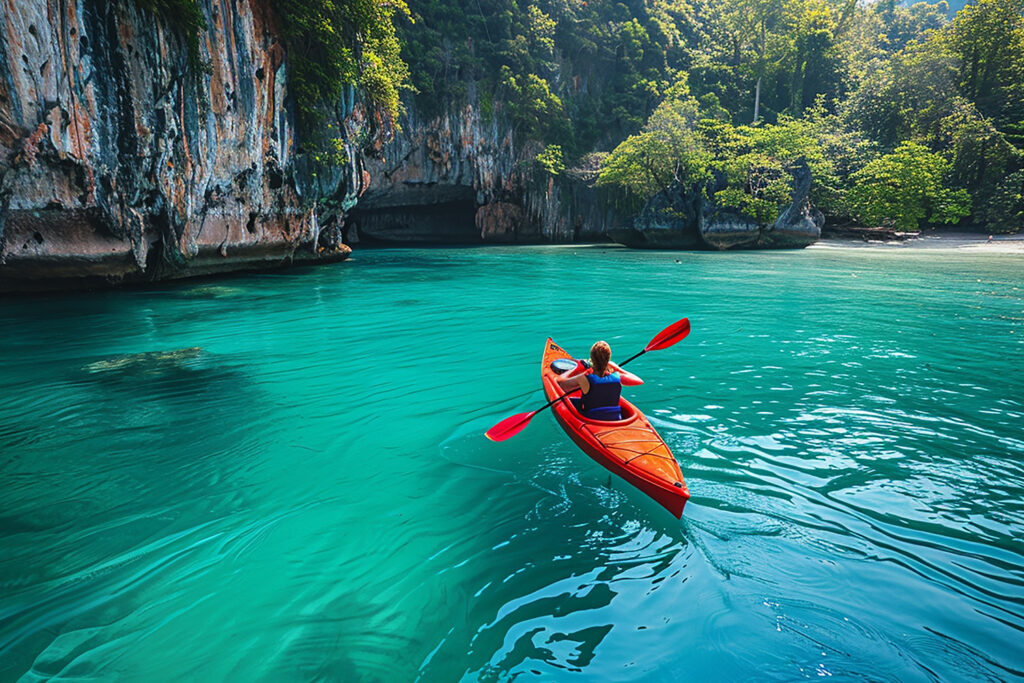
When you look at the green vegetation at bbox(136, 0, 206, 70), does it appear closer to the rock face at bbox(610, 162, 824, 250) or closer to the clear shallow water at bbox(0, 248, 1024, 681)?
the clear shallow water at bbox(0, 248, 1024, 681)

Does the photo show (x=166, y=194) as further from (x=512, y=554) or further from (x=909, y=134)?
(x=909, y=134)

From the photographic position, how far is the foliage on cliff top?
1667 cm

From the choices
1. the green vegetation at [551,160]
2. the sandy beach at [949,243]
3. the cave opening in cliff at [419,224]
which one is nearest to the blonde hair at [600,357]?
the sandy beach at [949,243]

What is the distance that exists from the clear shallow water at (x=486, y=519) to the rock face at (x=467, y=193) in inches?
1023

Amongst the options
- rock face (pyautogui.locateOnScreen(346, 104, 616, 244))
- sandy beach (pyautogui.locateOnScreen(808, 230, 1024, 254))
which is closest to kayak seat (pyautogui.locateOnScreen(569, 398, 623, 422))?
rock face (pyautogui.locateOnScreen(346, 104, 616, 244))

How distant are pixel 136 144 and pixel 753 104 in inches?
1915

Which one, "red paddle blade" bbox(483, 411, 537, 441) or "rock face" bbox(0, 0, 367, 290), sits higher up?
"rock face" bbox(0, 0, 367, 290)

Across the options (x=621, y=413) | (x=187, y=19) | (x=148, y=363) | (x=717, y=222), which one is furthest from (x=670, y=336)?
(x=717, y=222)

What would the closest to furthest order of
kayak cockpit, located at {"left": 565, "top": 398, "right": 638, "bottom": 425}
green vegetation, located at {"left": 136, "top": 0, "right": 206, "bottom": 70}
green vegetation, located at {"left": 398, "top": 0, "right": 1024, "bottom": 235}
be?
kayak cockpit, located at {"left": 565, "top": 398, "right": 638, "bottom": 425} < green vegetation, located at {"left": 136, "top": 0, "right": 206, "bottom": 70} < green vegetation, located at {"left": 398, "top": 0, "right": 1024, "bottom": 235}

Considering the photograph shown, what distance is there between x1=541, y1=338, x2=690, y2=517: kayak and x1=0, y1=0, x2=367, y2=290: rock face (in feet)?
40.2

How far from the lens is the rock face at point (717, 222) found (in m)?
30.5

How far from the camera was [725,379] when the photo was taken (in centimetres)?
722

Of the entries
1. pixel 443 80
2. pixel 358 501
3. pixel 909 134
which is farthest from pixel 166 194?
pixel 909 134

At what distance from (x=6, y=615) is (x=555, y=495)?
3.61 meters
